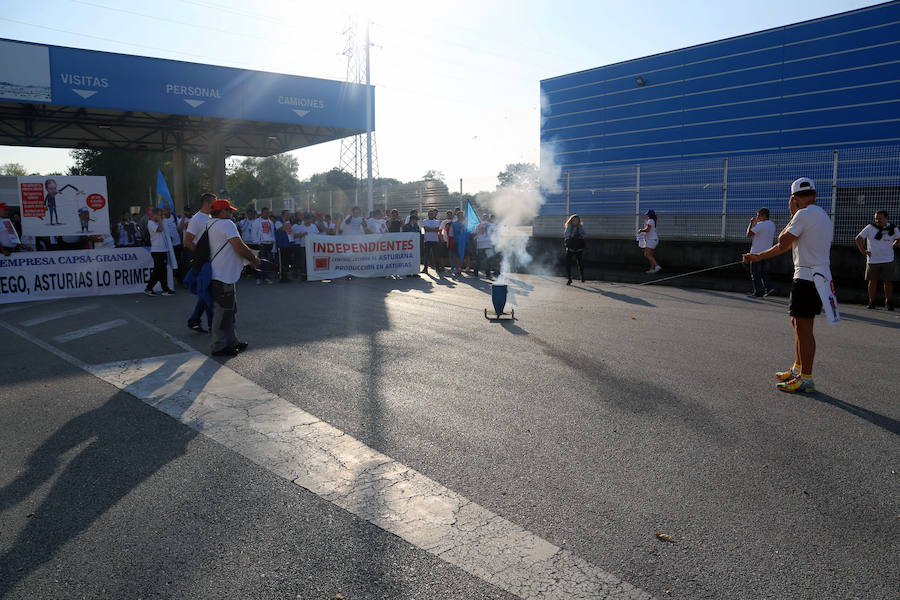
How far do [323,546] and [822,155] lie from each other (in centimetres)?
1600

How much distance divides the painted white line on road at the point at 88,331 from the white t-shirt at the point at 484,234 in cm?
1017

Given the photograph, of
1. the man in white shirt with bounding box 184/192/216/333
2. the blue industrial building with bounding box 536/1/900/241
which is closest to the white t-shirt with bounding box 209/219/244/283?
the man in white shirt with bounding box 184/192/216/333

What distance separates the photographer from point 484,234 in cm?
1806

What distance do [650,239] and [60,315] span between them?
45.2 ft

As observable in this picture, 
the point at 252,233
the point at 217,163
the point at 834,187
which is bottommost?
the point at 252,233

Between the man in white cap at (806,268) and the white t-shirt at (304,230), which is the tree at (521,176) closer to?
the white t-shirt at (304,230)

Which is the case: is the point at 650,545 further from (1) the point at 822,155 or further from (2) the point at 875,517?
(1) the point at 822,155

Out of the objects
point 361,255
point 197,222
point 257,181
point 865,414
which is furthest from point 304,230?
point 257,181

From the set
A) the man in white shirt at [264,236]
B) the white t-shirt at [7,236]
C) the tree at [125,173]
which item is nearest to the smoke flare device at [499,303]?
the man in white shirt at [264,236]

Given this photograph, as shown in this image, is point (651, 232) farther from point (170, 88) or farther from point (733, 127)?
point (170, 88)

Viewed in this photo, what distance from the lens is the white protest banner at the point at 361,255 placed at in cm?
1661

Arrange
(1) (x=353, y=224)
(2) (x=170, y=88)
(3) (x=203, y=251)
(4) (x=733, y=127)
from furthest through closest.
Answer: (4) (x=733, y=127) < (2) (x=170, y=88) < (1) (x=353, y=224) < (3) (x=203, y=251)

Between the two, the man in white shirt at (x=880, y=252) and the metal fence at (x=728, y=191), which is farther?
the metal fence at (x=728, y=191)

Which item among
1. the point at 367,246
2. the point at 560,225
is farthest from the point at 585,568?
the point at 560,225
